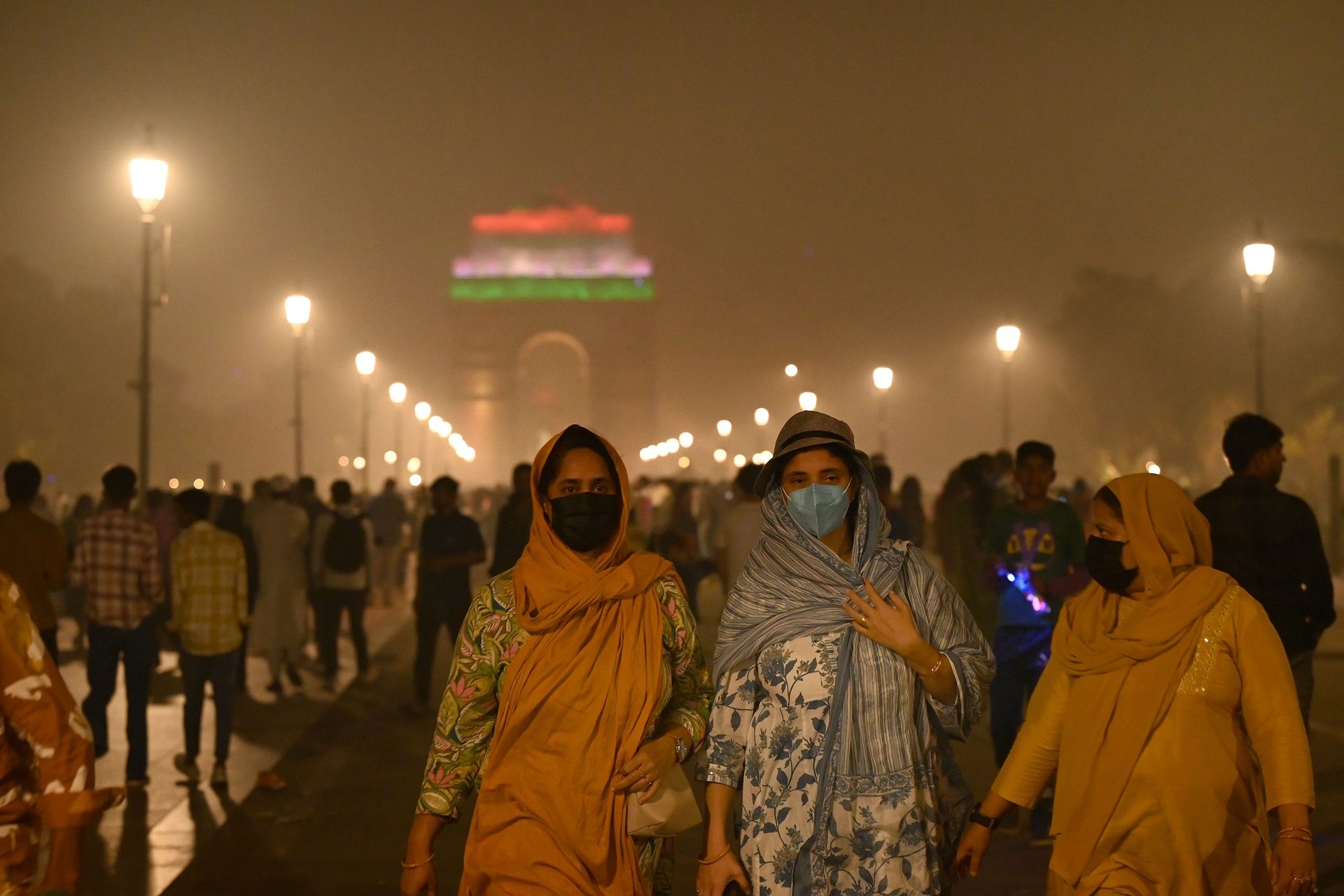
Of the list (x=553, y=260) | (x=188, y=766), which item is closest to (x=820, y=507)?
(x=188, y=766)

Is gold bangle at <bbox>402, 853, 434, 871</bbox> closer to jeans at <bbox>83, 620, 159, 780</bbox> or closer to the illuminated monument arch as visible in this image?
jeans at <bbox>83, 620, 159, 780</bbox>

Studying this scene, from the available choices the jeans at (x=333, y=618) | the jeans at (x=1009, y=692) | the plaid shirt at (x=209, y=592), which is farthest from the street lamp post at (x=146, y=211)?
the jeans at (x=1009, y=692)

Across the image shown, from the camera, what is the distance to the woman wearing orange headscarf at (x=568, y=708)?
3.31 meters

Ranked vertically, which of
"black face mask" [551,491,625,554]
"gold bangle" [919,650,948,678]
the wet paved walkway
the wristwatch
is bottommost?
the wet paved walkway

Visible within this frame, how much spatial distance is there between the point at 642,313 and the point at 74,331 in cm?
3916

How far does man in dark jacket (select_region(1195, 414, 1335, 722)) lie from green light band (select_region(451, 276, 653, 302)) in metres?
73.5

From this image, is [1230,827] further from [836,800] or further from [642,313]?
[642,313]

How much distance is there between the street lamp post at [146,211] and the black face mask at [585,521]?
414 inches

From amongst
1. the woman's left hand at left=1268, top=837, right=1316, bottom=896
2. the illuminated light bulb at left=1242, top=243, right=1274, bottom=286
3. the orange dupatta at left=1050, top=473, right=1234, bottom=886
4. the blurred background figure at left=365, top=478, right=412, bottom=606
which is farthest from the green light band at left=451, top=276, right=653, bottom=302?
the woman's left hand at left=1268, top=837, right=1316, bottom=896

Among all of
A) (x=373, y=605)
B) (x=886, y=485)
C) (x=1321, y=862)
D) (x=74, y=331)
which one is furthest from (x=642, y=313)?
(x=1321, y=862)

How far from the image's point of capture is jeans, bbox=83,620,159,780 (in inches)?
300

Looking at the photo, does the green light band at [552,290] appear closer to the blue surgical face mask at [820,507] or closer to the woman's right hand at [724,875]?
the blue surgical face mask at [820,507]

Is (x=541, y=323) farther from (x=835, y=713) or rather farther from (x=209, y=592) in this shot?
(x=835, y=713)

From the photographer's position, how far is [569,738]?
10.9 ft
